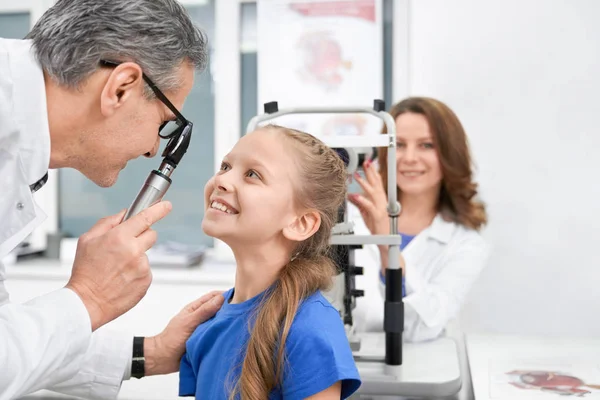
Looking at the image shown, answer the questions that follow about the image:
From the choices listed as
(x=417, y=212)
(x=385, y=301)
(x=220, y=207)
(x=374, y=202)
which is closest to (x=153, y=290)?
(x=417, y=212)

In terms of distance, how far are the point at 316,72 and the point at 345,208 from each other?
1.53 m

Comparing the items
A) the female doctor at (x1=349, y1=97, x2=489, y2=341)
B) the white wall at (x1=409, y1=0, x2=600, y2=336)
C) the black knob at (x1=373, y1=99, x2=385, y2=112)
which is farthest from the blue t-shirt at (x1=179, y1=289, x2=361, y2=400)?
the white wall at (x1=409, y1=0, x2=600, y2=336)

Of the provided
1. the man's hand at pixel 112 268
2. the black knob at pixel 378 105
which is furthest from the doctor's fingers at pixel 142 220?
the black knob at pixel 378 105

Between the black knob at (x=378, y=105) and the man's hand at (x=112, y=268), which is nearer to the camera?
the man's hand at (x=112, y=268)

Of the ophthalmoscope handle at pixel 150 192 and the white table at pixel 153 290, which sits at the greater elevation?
the ophthalmoscope handle at pixel 150 192

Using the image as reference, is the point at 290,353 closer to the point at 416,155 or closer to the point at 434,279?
the point at 434,279

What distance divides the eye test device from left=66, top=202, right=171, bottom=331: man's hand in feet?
1.54

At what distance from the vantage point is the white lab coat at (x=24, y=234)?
3.24ft

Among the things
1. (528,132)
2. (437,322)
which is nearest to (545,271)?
(528,132)

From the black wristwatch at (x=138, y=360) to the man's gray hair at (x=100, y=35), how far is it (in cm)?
55

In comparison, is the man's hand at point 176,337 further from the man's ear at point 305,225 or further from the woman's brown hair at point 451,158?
the woman's brown hair at point 451,158

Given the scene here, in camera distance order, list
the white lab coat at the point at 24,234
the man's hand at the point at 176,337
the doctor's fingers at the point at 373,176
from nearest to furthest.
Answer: the white lab coat at the point at 24,234 < the man's hand at the point at 176,337 < the doctor's fingers at the point at 373,176

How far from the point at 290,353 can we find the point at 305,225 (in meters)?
0.27

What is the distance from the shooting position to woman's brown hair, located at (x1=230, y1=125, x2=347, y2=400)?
1101 mm
